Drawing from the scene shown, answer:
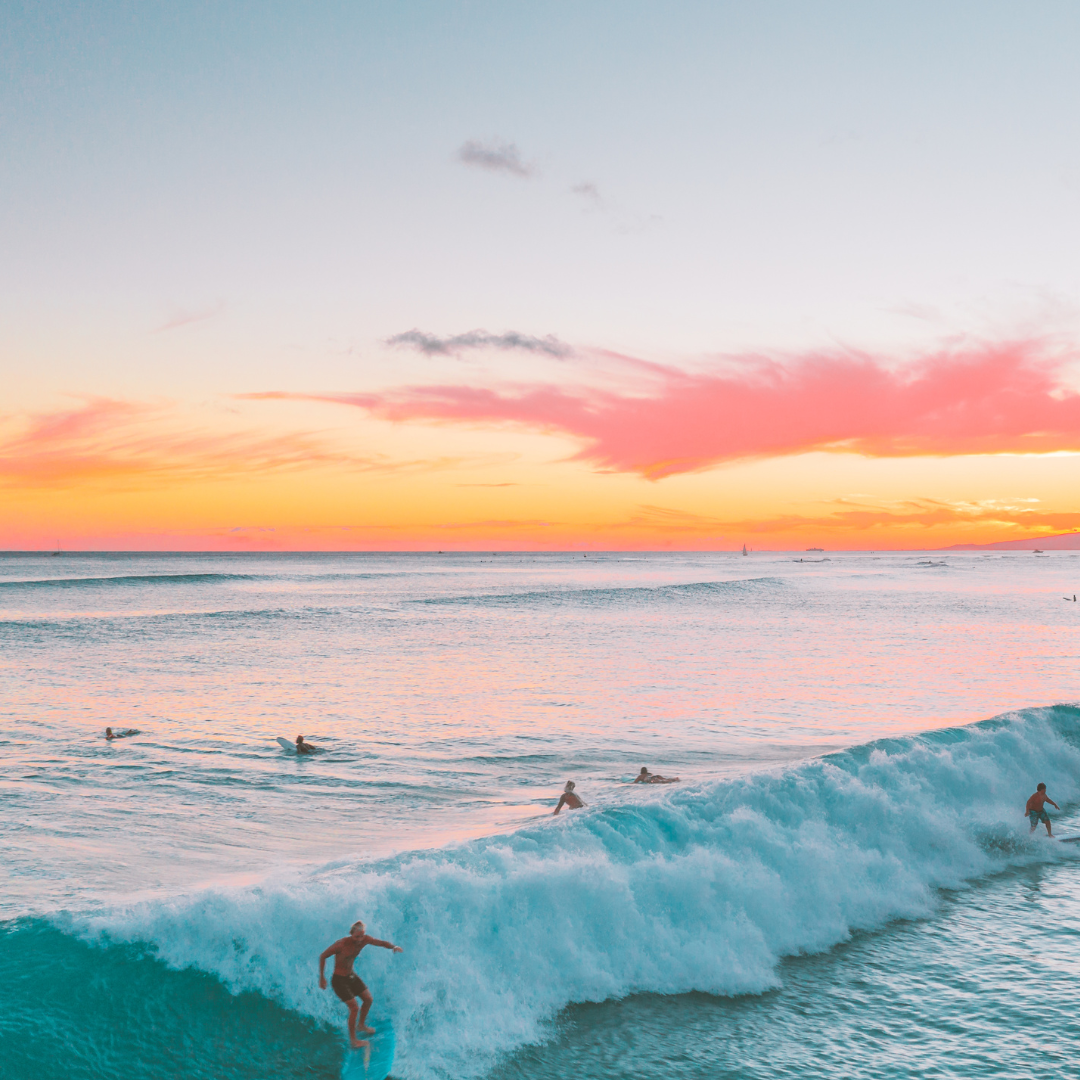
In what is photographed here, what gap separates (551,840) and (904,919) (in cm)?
666

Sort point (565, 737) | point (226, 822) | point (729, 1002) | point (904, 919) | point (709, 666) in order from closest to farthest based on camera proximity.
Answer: point (729, 1002) < point (904, 919) < point (226, 822) < point (565, 737) < point (709, 666)

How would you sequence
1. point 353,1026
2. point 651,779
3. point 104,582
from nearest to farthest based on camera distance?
point 353,1026, point 651,779, point 104,582

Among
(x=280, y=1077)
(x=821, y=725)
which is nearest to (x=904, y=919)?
(x=280, y=1077)

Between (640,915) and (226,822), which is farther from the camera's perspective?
(226,822)

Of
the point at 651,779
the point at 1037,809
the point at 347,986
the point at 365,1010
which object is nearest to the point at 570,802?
the point at 651,779

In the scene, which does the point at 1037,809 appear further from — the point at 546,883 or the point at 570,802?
the point at 546,883

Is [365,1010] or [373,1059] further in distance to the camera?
[365,1010]

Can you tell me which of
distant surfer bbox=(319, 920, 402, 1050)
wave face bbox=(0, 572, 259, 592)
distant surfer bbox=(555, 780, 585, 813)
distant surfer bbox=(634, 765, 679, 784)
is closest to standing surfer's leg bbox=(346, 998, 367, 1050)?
distant surfer bbox=(319, 920, 402, 1050)

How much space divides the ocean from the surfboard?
230 mm

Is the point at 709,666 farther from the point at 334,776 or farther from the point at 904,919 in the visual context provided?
the point at 904,919

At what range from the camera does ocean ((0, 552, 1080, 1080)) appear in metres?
10.7

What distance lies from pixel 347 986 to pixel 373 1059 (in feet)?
3.03

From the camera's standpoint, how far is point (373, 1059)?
10281 mm

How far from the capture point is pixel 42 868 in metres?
15.7
